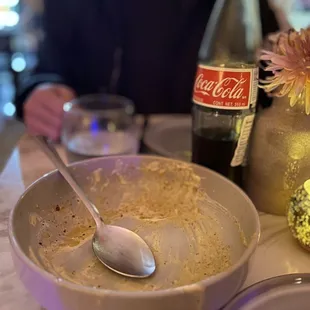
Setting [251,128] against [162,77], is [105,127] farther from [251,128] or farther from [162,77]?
[162,77]

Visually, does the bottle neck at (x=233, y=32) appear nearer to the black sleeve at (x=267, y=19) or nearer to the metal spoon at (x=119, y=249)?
the black sleeve at (x=267, y=19)

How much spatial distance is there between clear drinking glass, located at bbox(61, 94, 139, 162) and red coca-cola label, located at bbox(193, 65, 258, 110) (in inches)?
8.3

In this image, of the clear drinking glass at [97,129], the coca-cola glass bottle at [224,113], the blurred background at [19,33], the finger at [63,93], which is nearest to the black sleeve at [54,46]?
the finger at [63,93]

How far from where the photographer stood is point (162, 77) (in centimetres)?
123

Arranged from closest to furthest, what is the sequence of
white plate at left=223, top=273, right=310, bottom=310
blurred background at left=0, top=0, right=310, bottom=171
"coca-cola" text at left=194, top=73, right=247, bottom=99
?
white plate at left=223, top=273, right=310, bottom=310
"coca-cola" text at left=194, top=73, right=247, bottom=99
blurred background at left=0, top=0, right=310, bottom=171

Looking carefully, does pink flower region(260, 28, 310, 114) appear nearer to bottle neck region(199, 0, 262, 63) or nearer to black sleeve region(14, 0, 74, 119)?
bottle neck region(199, 0, 262, 63)

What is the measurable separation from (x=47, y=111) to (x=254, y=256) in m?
0.57

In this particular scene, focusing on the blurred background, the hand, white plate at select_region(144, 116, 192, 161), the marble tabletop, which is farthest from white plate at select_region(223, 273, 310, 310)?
the blurred background

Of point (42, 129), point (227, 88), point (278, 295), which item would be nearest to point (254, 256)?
point (278, 295)

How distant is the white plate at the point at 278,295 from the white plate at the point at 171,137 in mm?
305

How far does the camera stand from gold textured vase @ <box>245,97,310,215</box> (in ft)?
1.75

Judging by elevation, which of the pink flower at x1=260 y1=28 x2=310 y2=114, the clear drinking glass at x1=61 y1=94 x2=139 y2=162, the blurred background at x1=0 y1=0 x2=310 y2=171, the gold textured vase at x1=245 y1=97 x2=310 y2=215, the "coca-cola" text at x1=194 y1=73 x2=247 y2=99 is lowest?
the blurred background at x1=0 y1=0 x2=310 y2=171

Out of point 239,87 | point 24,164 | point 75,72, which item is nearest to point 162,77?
point 75,72

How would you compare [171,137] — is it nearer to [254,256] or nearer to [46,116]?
[46,116]
